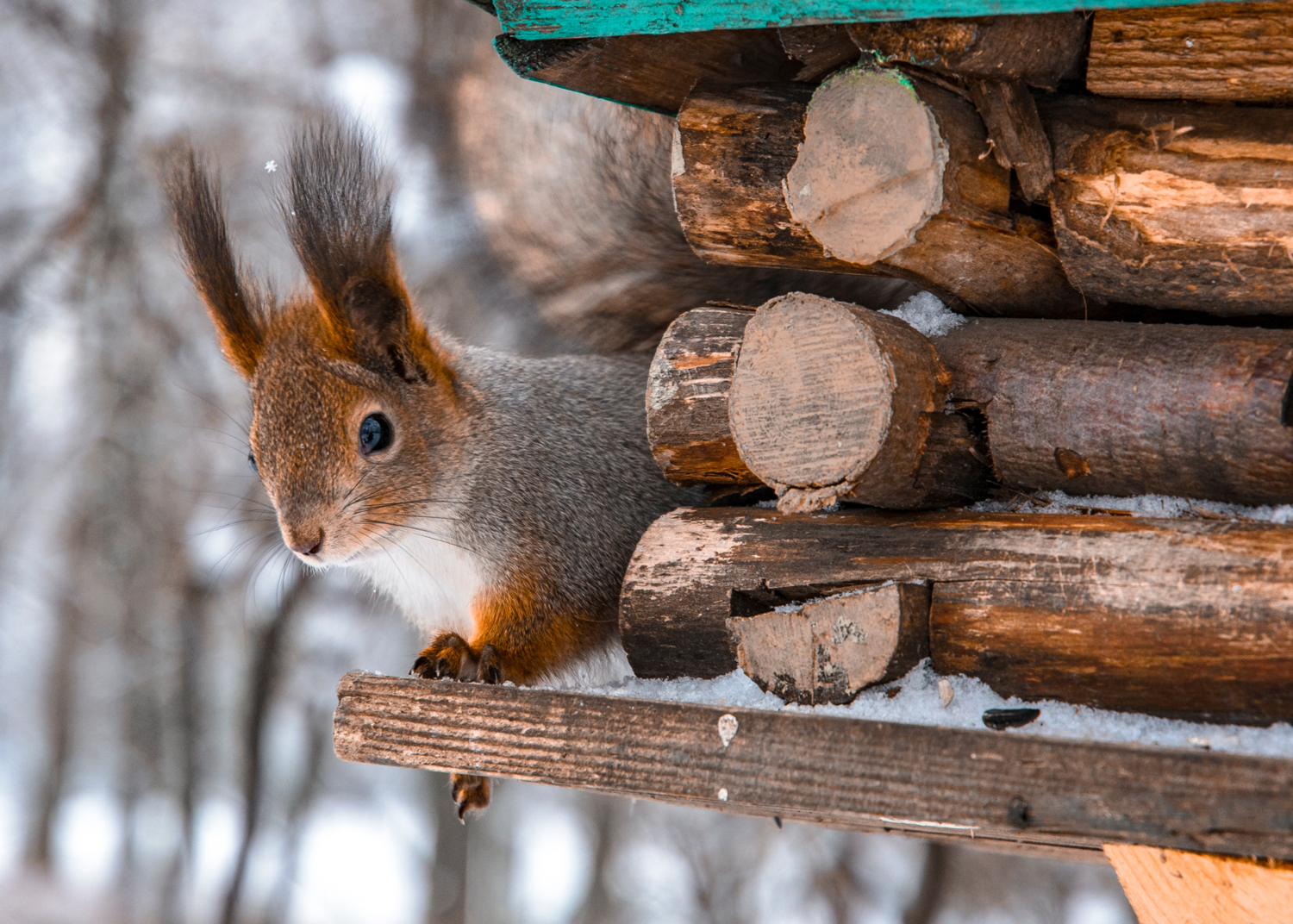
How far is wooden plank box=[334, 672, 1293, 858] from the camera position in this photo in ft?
1.98

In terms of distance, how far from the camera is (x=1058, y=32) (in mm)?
794

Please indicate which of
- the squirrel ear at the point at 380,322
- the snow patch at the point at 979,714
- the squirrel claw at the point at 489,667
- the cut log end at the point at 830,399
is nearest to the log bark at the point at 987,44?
the cut log end at the point at 830,399

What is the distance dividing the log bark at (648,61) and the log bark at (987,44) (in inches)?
8.0

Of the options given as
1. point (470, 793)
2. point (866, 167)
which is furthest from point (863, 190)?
point (470, 793)

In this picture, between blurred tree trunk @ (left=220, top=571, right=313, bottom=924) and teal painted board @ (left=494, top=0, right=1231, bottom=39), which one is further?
blurred tree trunk @ (left=220, top=571, right=313, bottom=924)

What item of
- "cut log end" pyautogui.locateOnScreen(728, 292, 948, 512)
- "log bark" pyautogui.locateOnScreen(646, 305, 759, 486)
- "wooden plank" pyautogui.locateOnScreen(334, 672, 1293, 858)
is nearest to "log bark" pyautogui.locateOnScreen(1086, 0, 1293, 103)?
"cut log end" pyautogui.locateOnScreen(728, 292, 948, 512)

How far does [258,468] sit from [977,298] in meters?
0.74

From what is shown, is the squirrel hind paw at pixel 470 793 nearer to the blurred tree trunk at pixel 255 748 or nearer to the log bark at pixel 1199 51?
the log bark at pixel 1199 51

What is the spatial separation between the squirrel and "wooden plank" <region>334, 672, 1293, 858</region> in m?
0.18

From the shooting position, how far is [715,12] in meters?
0.82

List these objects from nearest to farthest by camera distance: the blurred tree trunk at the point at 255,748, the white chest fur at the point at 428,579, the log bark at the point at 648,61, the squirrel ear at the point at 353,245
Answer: the log bark at the point at 648,61
the squirrel ear at the point at 353,245
the white chest fur at the point at 428,579
the blurred tree trunk at the point at 255,748

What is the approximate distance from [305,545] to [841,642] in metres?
0.55

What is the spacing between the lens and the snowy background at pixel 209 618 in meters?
2.33

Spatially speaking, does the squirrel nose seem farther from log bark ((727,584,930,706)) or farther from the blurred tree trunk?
the blurred tree trunk
